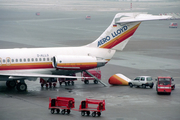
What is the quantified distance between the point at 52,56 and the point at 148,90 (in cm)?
1057

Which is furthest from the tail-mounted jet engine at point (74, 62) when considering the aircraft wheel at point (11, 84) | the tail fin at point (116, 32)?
the aircraft wheel at point (11, 84)

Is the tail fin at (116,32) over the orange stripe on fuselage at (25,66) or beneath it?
over

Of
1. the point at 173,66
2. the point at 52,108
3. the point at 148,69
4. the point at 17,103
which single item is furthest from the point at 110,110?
the point at 173,66

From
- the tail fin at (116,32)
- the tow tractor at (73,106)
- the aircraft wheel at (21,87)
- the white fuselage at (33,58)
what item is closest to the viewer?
the tow tractor at (73,106)

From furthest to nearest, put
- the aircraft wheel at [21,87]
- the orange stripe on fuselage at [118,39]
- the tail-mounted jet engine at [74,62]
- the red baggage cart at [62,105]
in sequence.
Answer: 1. the orange stripe on fuselage at [118,39]
2. the tail-mounted jet engine at [74,62]
3. the aircraft wheel at [21,87]
4. the red baggage cart at [62,105]

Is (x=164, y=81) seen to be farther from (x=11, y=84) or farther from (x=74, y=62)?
(x=11, y=84)

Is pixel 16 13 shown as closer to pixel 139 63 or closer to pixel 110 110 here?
pixel 139 63

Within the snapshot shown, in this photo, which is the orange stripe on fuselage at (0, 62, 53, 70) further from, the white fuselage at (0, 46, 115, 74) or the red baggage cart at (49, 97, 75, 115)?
the red baggage cart at (49, 97, 75, 115)

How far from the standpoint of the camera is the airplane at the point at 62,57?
34.4 m

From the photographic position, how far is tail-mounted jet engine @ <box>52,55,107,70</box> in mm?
34750

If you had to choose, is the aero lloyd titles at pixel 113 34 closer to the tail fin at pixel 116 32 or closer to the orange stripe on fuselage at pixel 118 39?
the tail fin at pixel 116 32

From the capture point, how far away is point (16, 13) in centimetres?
14988

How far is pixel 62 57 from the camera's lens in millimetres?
34969

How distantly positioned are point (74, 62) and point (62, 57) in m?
1.34
